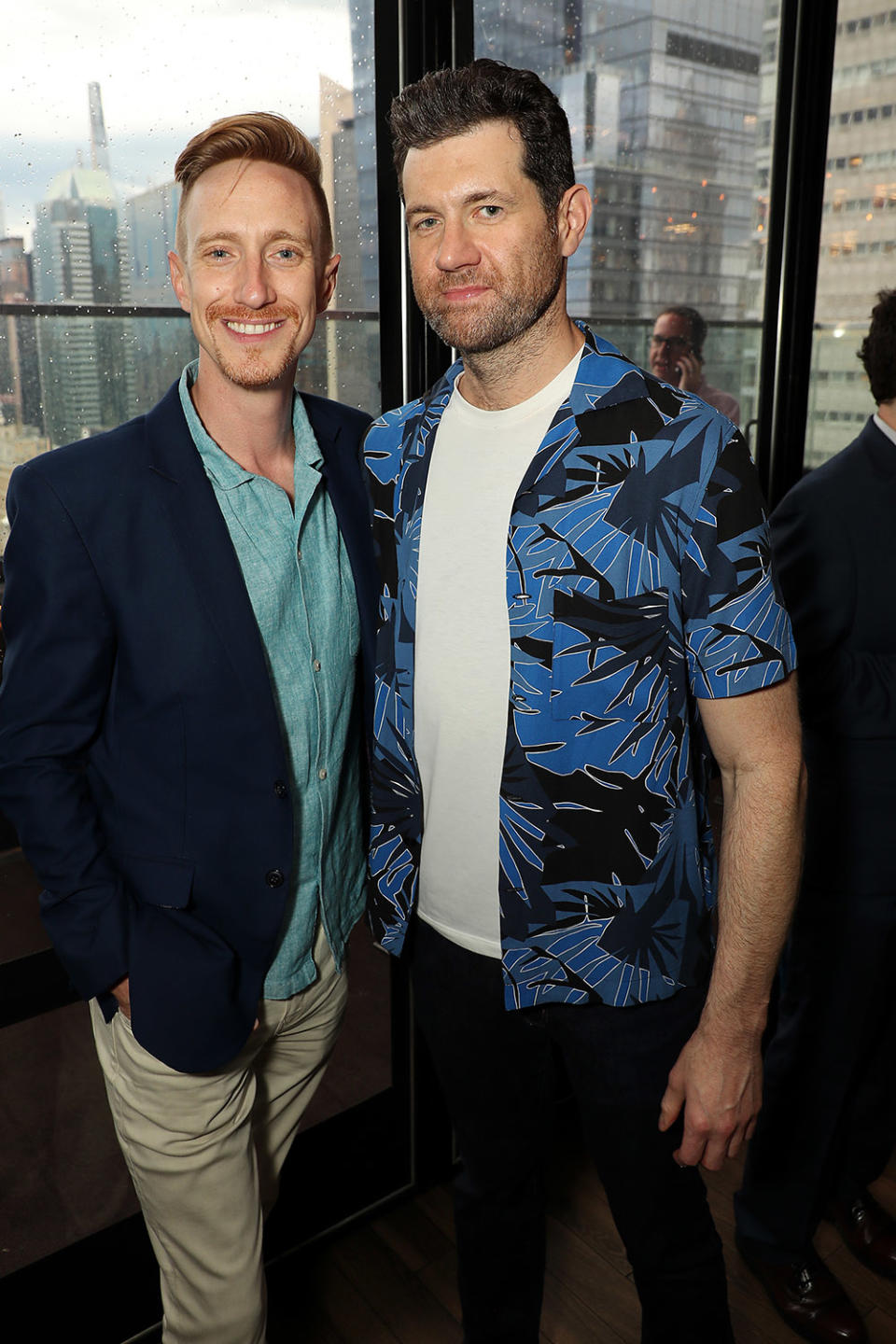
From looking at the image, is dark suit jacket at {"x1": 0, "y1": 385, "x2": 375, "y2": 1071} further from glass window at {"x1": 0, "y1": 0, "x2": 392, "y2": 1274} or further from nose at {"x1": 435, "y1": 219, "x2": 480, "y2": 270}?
nose at {"x1": 435, "y1": 219, "x2": 480, "y2": 270}

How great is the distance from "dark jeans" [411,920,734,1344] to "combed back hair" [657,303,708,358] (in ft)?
5.46

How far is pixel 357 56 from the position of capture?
1.82 meters

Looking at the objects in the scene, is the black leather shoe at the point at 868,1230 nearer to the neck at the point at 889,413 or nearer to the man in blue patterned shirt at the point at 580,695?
the man in blue patterned shirt at the point at 580,695

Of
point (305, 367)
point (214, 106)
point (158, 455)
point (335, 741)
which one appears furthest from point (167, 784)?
point (214, 106)

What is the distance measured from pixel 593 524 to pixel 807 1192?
59.0 inches

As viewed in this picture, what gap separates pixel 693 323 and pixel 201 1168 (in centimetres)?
213

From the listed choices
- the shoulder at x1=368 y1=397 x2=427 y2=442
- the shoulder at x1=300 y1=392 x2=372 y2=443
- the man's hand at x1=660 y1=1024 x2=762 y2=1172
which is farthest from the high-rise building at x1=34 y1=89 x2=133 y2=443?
the man's hand at x1=660 y1=1024 x2=762 y2=1172

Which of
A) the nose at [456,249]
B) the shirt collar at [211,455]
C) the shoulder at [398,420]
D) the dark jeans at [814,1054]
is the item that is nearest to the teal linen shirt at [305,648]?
the shirt collar at [211,455]

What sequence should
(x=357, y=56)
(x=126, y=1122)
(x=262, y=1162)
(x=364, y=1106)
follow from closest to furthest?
(x=126, y=1122) < (x=262, y=1162) < (x=357, y=56) < (x=364, y=1106)

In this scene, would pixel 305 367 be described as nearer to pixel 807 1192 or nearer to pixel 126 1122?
pixel 126 1122

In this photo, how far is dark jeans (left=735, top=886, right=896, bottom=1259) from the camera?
2.02m

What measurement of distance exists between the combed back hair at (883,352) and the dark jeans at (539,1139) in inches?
48.0

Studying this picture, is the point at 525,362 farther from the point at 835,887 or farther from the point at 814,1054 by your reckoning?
the point at 814,1054

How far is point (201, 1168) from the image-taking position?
4.73 ft
